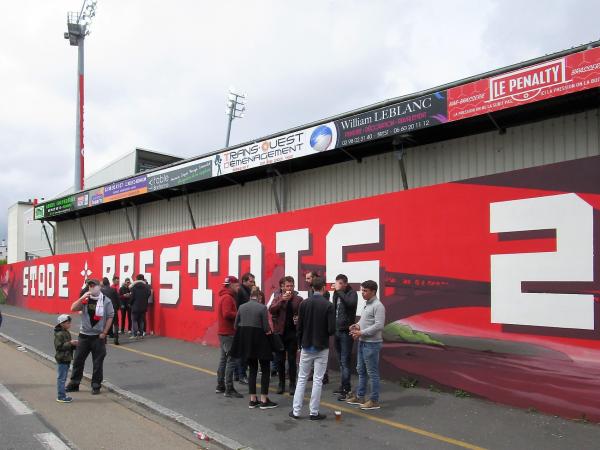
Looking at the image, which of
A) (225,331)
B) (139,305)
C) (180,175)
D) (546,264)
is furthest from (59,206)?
(546,264)

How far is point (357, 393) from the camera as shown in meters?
6.88

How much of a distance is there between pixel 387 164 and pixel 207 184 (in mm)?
6476

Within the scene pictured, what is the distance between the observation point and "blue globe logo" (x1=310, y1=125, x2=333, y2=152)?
35.6 feet

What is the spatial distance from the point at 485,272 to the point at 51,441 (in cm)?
566

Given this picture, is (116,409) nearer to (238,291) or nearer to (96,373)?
(96,373)

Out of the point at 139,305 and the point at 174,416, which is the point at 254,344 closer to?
the point at 174,416

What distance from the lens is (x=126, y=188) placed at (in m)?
17.7

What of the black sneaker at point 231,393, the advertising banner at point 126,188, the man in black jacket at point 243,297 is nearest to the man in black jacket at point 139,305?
the advertising banner at point 126,188

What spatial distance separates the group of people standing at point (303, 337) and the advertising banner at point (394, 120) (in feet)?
12.1

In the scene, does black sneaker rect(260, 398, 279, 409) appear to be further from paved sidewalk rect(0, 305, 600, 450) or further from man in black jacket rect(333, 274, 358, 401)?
man in black jacket rect(333, 274, 358, 401)

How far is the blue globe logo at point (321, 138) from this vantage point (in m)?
10.9

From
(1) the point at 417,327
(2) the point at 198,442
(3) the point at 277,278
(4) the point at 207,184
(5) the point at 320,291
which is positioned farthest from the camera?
(4) the point at 207,184

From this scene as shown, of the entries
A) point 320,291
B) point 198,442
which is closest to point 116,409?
point 198,442

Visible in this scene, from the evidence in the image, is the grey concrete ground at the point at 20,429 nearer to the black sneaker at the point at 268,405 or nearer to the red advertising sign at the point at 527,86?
the black sneaker at the point at 268,405
